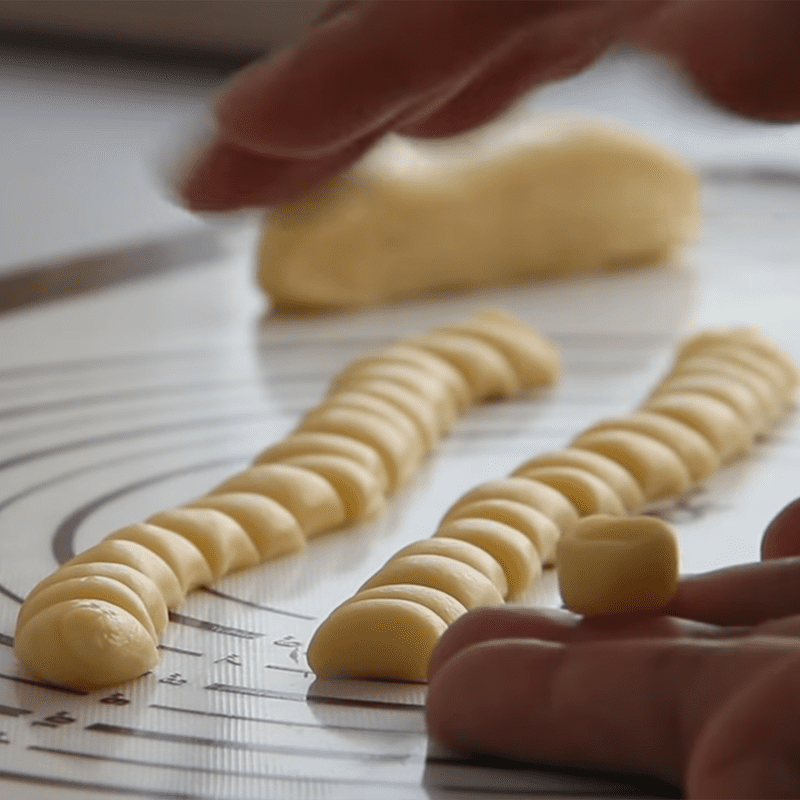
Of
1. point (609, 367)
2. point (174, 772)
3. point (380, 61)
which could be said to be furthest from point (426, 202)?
point (380, 61)

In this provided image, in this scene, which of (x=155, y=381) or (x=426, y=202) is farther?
(x=426, y=202)

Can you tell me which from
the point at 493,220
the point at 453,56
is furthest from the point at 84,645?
the point at 493,220

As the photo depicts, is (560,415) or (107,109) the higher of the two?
(560,415)

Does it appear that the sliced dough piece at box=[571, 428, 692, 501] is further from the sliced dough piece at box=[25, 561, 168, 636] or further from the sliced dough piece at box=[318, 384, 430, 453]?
the sliced dough piece at box=[25, 561, 168, 636]

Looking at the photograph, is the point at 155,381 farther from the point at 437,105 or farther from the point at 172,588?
the point at 437,105

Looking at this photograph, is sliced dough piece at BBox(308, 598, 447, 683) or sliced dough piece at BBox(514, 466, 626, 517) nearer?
sliced dough piece at BBox(308, 598, 447, 683)

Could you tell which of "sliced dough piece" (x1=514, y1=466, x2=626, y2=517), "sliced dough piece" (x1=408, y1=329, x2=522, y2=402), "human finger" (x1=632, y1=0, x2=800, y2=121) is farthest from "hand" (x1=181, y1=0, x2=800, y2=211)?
A: "sliced dough piece" (x1=408, y1=329, x2=522, y2=402)

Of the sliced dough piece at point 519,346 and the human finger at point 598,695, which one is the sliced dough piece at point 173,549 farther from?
the sliced dough piece at point 519,346
